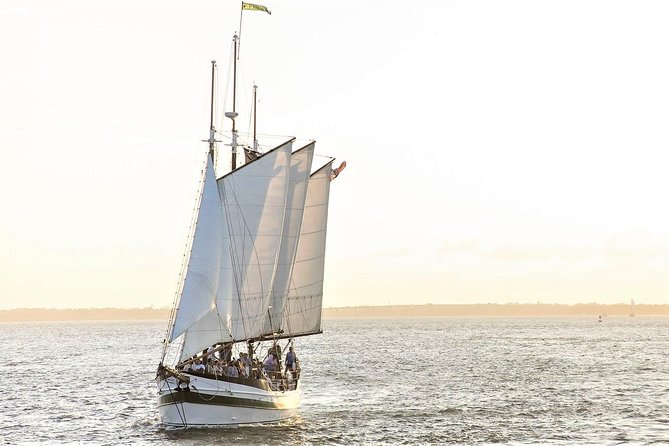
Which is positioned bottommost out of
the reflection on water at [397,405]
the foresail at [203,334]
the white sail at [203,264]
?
the reflection on water at [397,405]

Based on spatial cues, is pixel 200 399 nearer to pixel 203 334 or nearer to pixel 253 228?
pixel 203 334

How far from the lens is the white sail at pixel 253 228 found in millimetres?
51656

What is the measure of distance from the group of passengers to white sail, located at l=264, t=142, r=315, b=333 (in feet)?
→ 9.05

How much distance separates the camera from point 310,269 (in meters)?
59.8

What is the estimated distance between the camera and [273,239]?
173 ft

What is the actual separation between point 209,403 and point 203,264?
7181mm

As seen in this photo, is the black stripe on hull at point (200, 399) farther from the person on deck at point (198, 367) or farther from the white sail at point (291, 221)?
the white sail at point (291, 221)

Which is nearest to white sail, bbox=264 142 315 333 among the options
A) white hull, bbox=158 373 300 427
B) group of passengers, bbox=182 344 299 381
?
group of passengers, bbox=182 344 299 381

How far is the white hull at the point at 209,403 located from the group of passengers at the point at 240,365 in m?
0.71

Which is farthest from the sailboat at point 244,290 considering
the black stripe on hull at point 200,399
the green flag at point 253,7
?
the green flag at point 253,7

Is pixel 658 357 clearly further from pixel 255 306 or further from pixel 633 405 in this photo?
pixel 255 306

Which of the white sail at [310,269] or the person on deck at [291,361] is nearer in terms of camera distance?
the person on deck at [291,361]

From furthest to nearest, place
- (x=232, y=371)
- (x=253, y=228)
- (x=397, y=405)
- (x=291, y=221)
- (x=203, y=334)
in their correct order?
(x=397, y=405)
(x=291, y=221)
(x=253, y=228)
(x=203, y=334)
(x=232, y=371)

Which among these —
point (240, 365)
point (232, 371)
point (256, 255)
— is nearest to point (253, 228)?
point (256, 255)
